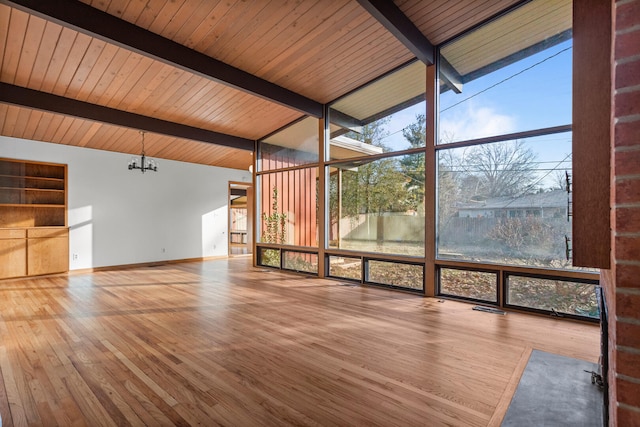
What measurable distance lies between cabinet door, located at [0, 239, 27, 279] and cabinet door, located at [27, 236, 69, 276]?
73mm

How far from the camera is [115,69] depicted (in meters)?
4.39

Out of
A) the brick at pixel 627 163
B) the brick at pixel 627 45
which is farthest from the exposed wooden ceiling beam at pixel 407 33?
the brick at pixel 627 163

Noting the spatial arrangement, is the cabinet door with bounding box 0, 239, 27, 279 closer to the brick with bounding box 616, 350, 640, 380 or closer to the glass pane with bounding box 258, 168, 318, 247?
the glass pane with bounding box 258, 168, 318, 247

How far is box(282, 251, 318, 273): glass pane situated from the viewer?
21.3ft

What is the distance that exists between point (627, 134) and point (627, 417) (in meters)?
0.85

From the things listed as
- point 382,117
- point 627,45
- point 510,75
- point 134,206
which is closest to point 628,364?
point 627,45

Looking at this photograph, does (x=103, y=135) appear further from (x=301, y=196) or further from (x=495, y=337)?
(x=495, y=337)

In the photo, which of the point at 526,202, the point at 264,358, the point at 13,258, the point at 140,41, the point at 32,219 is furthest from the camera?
the point at 32,219

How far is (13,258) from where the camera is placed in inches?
241

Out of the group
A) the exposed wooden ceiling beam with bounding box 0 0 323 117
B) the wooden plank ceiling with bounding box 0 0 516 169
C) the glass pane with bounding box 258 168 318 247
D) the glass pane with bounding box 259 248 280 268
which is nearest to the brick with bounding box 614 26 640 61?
the wooden plank ceiling with bounding box 0 0 516 169

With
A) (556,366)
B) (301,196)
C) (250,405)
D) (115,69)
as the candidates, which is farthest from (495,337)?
(115,69)

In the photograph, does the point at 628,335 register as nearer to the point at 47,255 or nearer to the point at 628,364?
the point at 628,364

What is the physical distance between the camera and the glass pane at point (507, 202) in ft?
12.4

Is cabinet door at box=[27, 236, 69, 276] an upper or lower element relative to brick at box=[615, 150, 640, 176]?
lower
